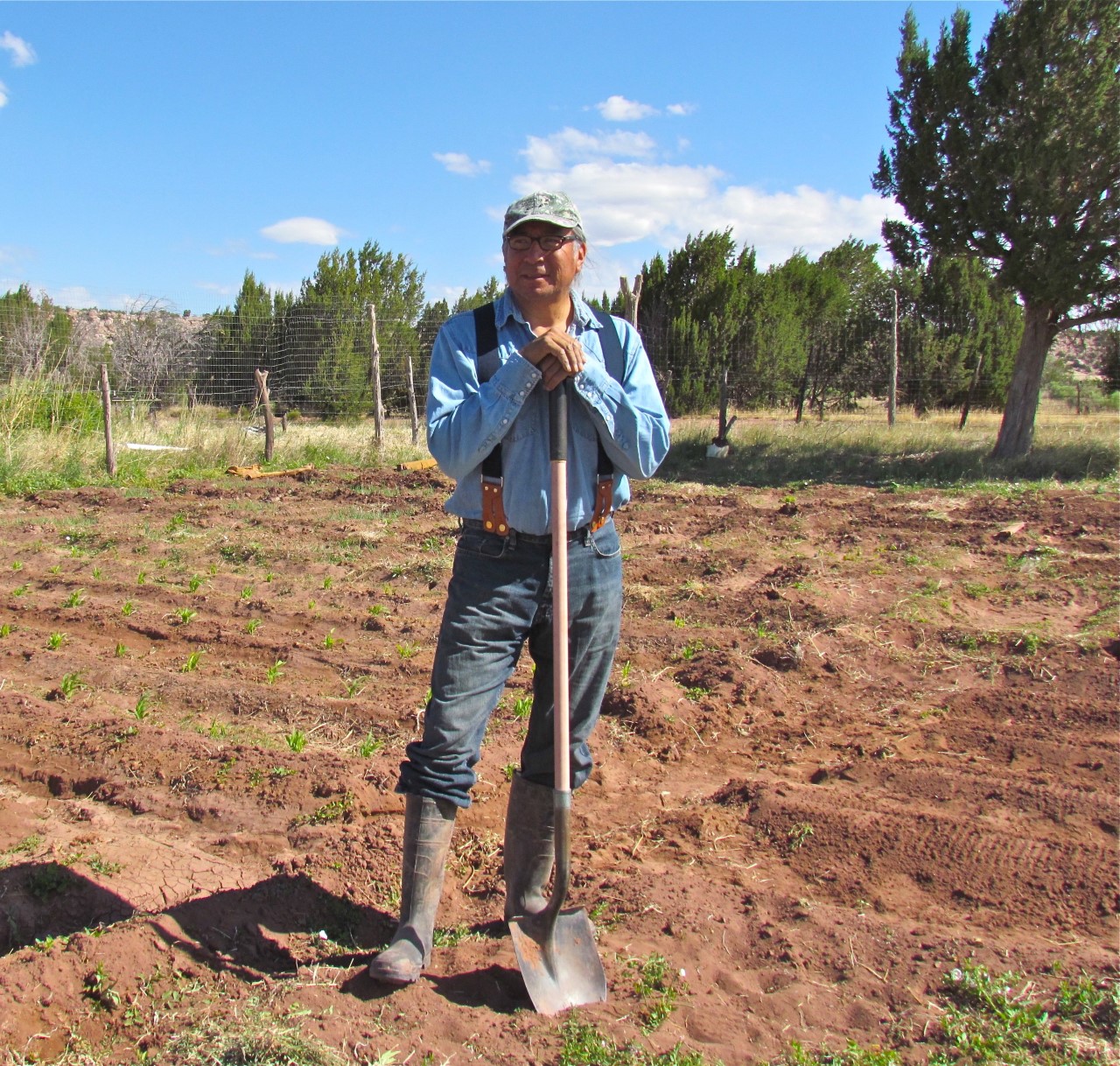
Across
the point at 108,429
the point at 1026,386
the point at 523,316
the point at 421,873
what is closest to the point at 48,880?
the point at 421,873

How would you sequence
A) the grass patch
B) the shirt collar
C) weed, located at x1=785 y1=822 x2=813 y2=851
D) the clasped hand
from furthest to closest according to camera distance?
the grass patch < weed, located at x1=785 y1=822 x2=813 y2=851 < the shirt collar < the clasped hand

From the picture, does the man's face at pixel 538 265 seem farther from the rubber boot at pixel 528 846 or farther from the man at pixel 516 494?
the rubber boot at pixel 528 846

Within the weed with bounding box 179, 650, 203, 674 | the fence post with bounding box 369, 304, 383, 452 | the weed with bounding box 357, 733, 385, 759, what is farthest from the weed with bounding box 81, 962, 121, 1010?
the fence post with bounding box 369, 304, 383, 452

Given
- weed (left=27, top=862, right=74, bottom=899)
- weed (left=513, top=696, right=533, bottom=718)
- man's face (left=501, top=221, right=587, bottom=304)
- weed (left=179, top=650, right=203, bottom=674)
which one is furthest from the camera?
weed (left=179, top=650, right=203, bottom=674)

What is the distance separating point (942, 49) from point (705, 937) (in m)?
13.9

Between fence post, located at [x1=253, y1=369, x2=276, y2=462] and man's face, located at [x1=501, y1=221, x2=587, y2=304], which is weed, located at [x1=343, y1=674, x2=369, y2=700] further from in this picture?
fence post, located at [x1=253, y1=369, x2=276, y2=462]

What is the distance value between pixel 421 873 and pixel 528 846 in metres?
0.36

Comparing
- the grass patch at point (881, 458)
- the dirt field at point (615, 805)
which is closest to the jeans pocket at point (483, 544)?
the dirt field at point (615, 805)

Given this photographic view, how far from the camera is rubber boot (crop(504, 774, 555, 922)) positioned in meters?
2.96

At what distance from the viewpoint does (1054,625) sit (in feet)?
20.9

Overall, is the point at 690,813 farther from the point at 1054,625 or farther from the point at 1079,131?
the point at 1079,131

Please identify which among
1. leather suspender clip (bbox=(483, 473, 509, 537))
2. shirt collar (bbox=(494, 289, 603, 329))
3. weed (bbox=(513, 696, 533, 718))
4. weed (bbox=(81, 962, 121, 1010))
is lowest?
weed (bbox=(81, 962, 121, 1010))

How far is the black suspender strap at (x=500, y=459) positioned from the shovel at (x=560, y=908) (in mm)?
151

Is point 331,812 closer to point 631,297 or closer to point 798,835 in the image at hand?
point 798,835
